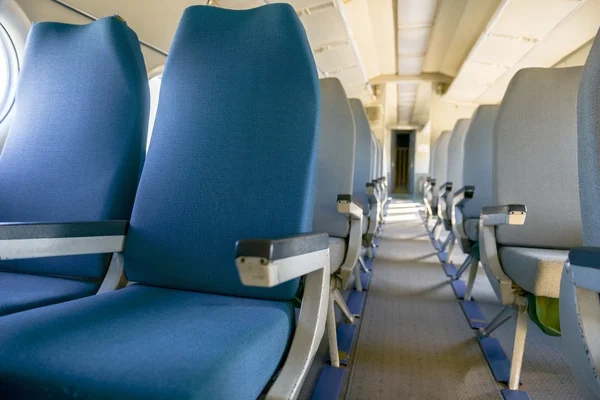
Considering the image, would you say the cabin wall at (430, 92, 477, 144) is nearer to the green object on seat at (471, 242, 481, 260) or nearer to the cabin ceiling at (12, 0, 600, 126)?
the cabin ceiling at (12, 0, 600, 126)

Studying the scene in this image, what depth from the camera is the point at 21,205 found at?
1.47 meters

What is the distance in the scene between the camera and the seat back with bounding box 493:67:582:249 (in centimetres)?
192

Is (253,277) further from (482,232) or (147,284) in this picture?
(482,232)

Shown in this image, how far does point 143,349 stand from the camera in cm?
73

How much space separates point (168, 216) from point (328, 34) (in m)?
5.23

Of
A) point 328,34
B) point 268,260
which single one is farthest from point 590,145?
point 328,34

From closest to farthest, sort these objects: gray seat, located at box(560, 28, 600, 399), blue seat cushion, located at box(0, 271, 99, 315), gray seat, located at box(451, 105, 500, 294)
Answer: gray seat, located at box(560, 28, 600, 399), blue seat cushion, located at box(0, 271, 99, 315), gray seat, located at box(451, 105, 500, 294)

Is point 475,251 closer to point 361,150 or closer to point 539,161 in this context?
point 539,161

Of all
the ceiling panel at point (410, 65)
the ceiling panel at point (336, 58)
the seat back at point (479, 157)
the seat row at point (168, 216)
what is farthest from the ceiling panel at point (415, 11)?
the seat row at point (168, 216)

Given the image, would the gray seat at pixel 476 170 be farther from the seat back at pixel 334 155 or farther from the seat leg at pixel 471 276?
the seat back at pixel 334 155

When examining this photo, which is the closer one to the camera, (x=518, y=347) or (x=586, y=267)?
(x=586, y=267)

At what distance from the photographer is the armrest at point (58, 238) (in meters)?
0.96

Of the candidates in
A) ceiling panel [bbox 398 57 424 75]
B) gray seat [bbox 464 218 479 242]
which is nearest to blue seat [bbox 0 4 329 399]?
gray seat [bbox 464 218 479 242]

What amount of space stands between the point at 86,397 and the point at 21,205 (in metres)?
1.08
